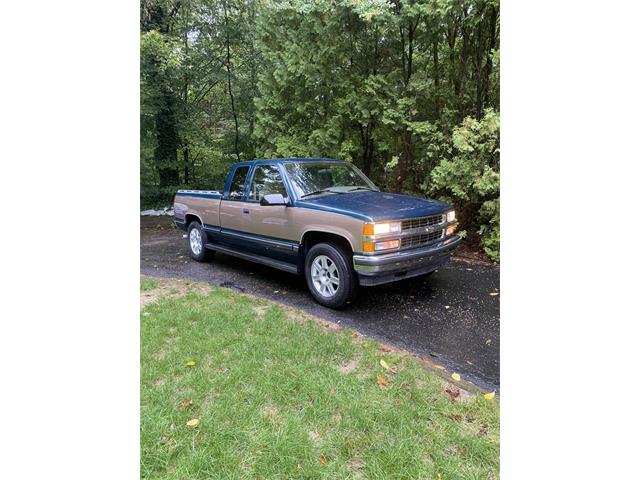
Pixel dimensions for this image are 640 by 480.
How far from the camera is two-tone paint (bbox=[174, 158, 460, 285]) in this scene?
3764 mm

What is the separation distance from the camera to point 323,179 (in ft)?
16.1

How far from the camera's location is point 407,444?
6.74ft

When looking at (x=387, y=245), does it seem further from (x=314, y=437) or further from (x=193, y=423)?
(x=193, y=423)

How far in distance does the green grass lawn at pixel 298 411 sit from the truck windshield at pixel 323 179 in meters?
1.83

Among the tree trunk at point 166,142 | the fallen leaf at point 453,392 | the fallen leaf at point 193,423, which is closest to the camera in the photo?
the fallen leaf at point 193,423

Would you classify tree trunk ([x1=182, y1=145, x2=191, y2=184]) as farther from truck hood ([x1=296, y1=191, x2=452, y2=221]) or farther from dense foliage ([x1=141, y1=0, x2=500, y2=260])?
truck hood ([x1=296, y1=191, x2=452, y2=221])

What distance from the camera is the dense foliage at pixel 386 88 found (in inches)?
242

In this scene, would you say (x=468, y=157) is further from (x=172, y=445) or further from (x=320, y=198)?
(x=172, y=445)

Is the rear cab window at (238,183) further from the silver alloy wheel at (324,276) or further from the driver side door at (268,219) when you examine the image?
the silver alloy wheel at (324,276)

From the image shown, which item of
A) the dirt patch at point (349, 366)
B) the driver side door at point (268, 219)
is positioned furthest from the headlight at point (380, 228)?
the dirt patch at point (349, 366)

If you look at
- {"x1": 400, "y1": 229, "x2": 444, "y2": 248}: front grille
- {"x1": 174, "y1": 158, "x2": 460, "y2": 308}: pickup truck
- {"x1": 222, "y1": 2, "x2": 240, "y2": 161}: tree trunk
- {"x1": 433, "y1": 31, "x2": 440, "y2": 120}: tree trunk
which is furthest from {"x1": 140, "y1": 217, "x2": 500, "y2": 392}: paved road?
{"x1": 222, "y1": 2, "x2": 240, "y2": 161}: tree trunk

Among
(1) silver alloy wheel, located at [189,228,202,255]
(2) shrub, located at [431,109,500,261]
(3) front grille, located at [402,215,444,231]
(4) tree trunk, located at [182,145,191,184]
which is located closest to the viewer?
(3) front grille, located at [402,215,444,231]

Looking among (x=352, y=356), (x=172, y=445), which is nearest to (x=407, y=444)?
(x=352, y=356)

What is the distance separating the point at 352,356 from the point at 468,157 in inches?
169
